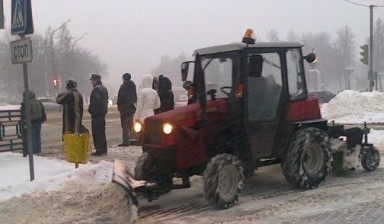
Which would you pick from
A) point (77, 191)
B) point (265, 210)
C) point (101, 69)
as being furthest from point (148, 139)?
point (101, 69)

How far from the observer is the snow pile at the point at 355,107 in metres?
22.2

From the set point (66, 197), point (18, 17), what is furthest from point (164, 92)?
point (66, 197)

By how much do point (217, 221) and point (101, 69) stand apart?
280 feet

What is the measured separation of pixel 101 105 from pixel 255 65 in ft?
17.7

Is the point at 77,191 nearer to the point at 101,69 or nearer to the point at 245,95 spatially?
the point at 245,95

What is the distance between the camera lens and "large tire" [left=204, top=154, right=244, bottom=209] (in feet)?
22.2

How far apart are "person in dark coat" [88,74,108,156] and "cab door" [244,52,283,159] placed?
5.06 m

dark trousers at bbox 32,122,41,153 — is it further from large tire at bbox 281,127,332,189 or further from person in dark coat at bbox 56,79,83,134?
large tire at bbox 281,127,332,189

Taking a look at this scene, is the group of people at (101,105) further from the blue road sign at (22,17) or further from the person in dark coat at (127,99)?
the blue road sign at (22,17)

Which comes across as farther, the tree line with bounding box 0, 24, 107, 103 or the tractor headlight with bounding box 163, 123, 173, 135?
the tree line with bounding box 0, 24, 107, 103

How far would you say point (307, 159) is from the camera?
8273mm

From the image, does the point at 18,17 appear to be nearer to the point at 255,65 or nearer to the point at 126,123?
the point at 255,65

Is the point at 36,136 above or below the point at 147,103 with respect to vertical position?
below

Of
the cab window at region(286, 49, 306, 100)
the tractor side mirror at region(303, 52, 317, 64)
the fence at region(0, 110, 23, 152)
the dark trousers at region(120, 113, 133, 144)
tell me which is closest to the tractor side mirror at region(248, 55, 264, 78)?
the cab window at region(286, 49, 306, 100)
